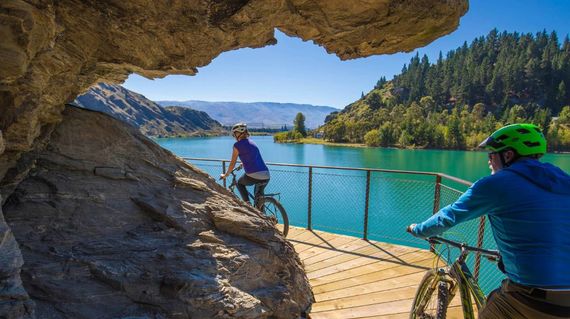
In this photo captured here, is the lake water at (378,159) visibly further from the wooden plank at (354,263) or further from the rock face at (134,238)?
the rock face at (134,238)

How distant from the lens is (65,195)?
235 centimetres

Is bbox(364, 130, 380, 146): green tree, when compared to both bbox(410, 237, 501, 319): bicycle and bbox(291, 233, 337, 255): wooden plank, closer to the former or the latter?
bbox(291, 233, 337, 255): wooden plank

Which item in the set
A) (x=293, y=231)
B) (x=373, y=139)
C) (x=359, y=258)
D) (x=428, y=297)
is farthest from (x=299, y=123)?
(x=428, y=297)

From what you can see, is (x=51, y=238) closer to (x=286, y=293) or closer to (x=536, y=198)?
(x=286, y=293)

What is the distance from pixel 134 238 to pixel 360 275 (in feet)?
9.63

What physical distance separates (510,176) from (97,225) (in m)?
2.57

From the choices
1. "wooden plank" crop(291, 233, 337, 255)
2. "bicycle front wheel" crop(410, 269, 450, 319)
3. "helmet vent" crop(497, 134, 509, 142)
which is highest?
"helmet vent" crop(497, 134, 509, 142)

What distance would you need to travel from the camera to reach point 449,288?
7.43ft

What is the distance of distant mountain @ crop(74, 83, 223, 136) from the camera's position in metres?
125

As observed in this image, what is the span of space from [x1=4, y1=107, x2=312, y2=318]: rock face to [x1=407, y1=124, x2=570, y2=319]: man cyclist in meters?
1.73

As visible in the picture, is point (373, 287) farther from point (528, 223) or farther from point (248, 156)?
point (528, 223)

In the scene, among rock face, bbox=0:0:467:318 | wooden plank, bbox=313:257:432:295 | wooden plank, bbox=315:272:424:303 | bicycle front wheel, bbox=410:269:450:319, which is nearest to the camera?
rock face, bbox=0:0:467:318

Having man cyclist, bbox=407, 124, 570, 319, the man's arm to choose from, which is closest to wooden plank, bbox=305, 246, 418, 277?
the man's arm

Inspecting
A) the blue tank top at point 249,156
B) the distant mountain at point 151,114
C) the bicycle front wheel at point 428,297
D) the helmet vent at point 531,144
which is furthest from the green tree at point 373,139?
the distant mountain at point 151,114
